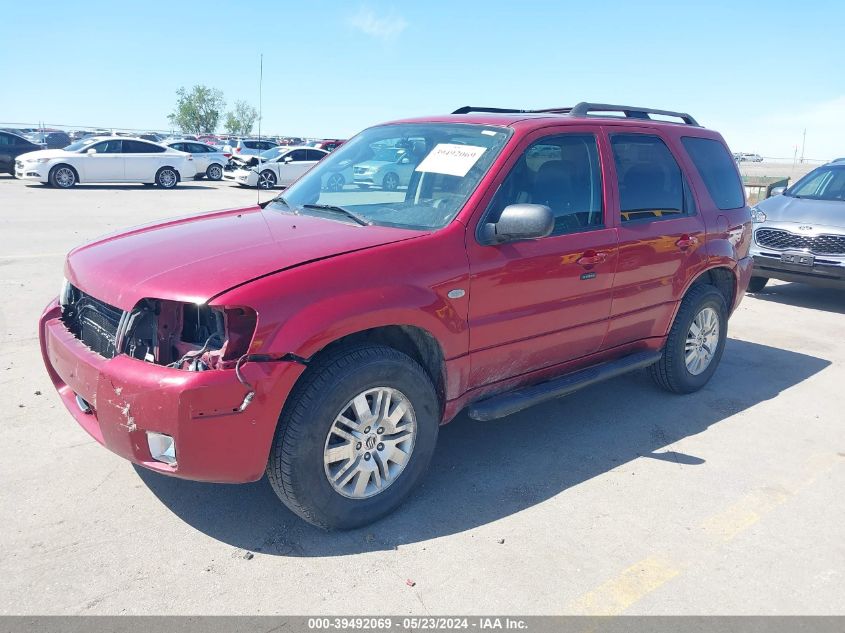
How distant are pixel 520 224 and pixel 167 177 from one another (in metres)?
21.7

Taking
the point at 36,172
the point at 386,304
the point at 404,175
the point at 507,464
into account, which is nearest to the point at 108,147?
the point at 36,172

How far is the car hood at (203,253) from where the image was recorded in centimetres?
307

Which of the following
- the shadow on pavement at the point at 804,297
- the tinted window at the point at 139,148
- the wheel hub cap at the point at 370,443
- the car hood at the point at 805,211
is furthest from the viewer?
the tinted window at the point at 139,148

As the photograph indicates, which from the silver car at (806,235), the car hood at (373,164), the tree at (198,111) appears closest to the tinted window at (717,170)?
the car hood at (373,164)

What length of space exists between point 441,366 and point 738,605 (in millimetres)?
1688

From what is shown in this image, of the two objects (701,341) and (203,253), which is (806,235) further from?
(203,253)

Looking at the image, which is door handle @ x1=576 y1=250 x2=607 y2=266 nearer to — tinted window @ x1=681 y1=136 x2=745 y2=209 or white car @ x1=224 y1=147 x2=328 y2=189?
tinted window @ x1=681 y1=136 x2=745 y2=209

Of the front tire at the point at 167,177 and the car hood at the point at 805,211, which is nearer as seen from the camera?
the car hood at the point at 805,211

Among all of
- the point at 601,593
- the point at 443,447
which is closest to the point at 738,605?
the point at 601,593

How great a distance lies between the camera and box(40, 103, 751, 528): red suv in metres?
2.99

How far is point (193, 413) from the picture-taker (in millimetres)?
2871

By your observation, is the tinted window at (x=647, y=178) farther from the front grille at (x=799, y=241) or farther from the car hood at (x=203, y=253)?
the front grille at (x=799, y=241)

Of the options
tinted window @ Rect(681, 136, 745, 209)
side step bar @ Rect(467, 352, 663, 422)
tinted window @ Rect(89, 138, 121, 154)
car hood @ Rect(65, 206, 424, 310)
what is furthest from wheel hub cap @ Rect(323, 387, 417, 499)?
tinted window @ Rect(89, 138, 121, 154)

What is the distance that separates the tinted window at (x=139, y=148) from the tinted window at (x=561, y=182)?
20.7m
